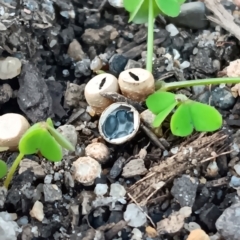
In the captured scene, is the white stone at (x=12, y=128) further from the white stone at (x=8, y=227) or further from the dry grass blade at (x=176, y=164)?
the dry grass blade at (x=176, y=164)

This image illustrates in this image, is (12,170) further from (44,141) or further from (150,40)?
(150,40)

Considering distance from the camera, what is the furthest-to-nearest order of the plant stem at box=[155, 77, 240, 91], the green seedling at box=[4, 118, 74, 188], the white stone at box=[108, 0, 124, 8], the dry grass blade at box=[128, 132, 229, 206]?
the white stone at box=[108, 0, 124, 8] → the plant stem at box=[155, 77, 240, 91] → the dry grass blade at box=[128, 132, 229, 206] → the green seedling at box=[4, 118, 74, 188]

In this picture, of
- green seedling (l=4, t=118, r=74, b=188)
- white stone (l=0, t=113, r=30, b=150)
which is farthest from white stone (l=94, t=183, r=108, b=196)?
white stone (l=0, t=113, r=30, b=150)

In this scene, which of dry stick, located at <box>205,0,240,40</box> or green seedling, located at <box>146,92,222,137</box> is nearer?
green seedling, located at <box>146,92,222,137</box>

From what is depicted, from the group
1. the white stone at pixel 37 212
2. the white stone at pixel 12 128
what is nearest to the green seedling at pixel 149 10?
the white stone at pixel 12 128

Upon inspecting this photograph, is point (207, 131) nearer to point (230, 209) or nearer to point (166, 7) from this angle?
point (230, 209)

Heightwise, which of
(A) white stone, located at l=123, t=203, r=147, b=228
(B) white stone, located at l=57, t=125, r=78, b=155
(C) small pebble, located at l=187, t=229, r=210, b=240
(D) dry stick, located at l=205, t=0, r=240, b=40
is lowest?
(A) white stone, located at l=123, t=203, r=147, b=228

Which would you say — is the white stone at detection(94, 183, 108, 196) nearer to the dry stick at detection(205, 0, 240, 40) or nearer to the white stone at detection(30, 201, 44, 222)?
the white stone at detection(30, 201, 44, 222)

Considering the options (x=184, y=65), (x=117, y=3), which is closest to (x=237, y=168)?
(x=184, y=65)

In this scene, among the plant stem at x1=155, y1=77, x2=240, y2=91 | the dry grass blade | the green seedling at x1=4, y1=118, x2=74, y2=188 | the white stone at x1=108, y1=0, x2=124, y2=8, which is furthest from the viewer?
the white stone at x1=108, y1=0, x2=124, y2=8
